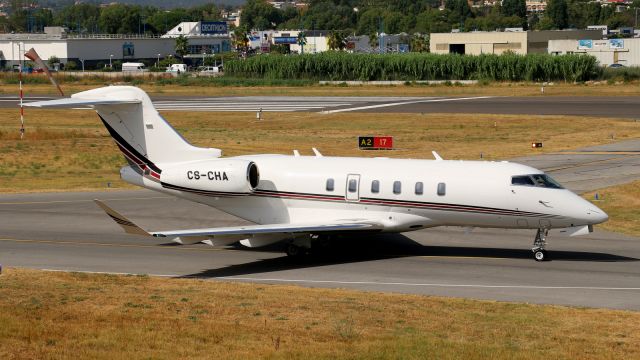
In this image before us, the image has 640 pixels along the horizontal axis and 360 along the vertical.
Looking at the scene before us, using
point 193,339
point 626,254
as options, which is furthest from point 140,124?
point 626,254

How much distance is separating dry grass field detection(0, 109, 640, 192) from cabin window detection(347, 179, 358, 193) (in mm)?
17689

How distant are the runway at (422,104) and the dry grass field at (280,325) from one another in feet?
172

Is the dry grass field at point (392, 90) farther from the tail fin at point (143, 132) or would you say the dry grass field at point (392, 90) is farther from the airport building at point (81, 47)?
the tail fin at point (143, 132)

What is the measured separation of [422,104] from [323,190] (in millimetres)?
54697

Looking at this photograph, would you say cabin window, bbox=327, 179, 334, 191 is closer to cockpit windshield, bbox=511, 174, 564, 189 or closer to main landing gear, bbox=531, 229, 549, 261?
cockpit windshield, bbox=511, 174, 564, 189

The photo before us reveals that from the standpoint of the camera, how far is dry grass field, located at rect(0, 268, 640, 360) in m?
18.9

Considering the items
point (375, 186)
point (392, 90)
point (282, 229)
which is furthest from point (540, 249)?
point (392, 90)

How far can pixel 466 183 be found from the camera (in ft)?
92.5

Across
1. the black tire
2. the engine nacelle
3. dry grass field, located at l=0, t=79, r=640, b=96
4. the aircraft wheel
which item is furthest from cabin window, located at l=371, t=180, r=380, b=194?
dry grass field, located at l=0, t=79, r=640, b=96

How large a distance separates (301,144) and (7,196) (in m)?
21.7

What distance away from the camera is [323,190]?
96.8 feet

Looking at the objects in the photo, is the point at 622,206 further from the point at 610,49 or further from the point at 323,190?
the point at 610,49

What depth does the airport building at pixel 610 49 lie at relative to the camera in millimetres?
127688

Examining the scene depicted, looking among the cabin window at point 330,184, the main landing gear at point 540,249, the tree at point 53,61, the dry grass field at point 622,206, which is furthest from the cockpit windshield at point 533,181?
the tree at point 53,61
